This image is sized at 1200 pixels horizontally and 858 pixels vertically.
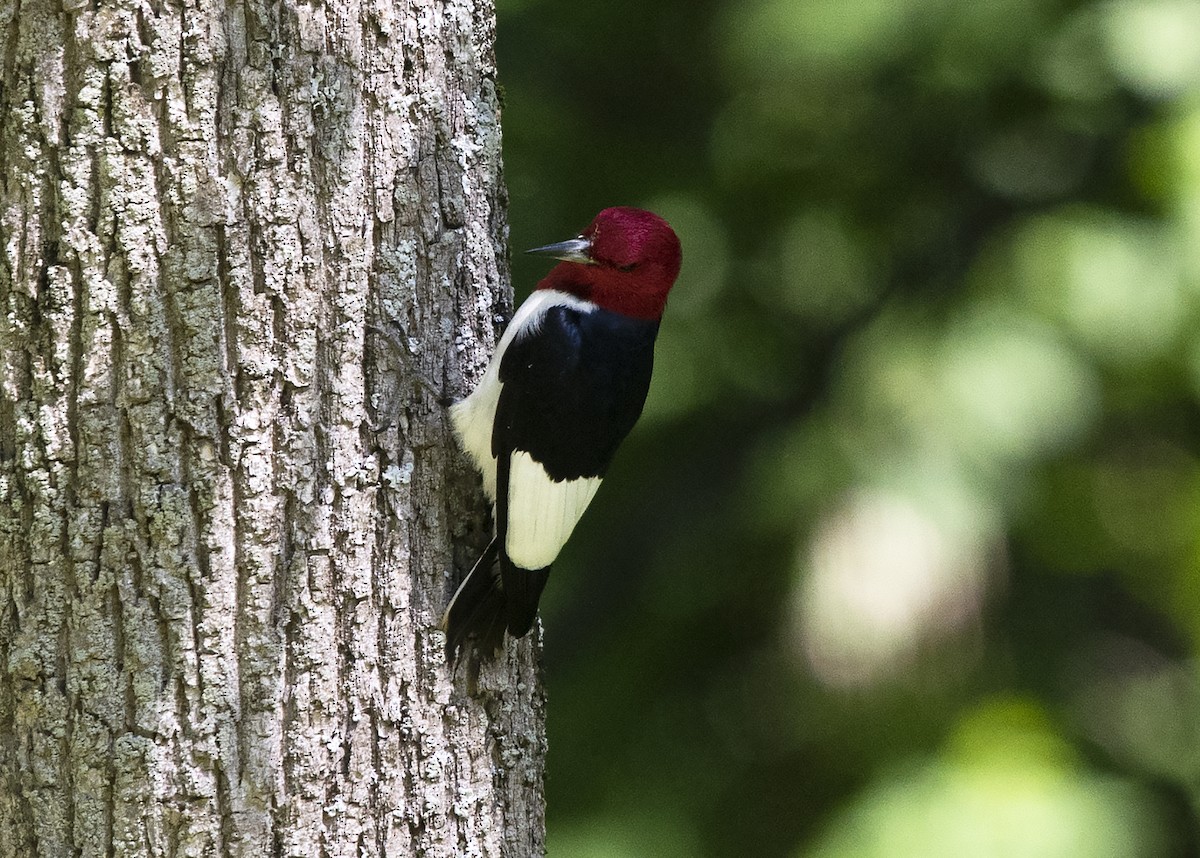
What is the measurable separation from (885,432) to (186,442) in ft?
6.71

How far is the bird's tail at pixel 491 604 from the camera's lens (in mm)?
1929

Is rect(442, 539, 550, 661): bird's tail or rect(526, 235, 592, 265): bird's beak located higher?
rect(526, 235, 592, 265): bird's beak

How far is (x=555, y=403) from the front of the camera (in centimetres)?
225

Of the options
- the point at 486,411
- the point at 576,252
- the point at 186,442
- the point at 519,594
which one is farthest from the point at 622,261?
the point at 186,442

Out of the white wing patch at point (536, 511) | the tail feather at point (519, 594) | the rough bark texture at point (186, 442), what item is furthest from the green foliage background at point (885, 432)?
the rough bark texture at point (186, 442)

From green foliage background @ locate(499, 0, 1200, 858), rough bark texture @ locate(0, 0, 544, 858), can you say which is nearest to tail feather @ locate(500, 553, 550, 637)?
rough bark texture @ locate(0, 0, 544, 858)

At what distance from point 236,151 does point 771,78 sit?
7.19ft

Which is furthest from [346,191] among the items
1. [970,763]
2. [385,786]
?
[970,763]

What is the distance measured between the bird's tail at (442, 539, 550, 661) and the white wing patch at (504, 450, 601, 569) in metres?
0.03

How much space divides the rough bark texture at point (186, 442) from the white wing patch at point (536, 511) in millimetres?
298

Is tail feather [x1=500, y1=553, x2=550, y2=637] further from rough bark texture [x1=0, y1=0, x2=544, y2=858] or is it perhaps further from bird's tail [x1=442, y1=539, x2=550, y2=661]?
rough bark texture [x1=0, y1=0, x2=544, y2=858]

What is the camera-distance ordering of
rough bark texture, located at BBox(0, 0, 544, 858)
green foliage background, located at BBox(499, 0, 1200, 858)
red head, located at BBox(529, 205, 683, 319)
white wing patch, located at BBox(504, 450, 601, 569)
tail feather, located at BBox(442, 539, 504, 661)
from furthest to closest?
1. green foliage background, located at BBox(499, 0, 1200, 858)
2. red head, located at BBox(529, 205, 683, 319)
3. white wing patch, located at BBox(504, 450, 601, 569)
4. tail feather, located at BBox(442, 539, 504, 661)
5. rough bark texture, located at BBox(0, 0, 544, 858)

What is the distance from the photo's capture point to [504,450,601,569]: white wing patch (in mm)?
2053

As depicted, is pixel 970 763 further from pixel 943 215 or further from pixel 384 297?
pixel 384 297
